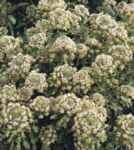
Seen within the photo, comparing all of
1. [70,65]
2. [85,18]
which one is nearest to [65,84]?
[70,65]

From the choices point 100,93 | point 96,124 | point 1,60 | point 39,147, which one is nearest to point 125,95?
point 100,93

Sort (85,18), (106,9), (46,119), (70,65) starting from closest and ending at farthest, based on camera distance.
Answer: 1. (46,119)
2. (70,65)
3. (85,18)
4. (106,9)

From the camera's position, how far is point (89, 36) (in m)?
4.04

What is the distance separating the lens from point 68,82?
3.58m

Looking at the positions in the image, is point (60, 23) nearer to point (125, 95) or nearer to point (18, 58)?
point (18, 58)

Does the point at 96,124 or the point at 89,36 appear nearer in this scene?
the point at 96,124

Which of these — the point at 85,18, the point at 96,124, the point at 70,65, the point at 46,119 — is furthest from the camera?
the point at 85,18

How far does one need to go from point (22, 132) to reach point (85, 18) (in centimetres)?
129

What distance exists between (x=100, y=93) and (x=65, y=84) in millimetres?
288

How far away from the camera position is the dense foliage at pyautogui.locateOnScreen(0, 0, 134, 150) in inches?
134

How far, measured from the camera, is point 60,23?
3.94 m

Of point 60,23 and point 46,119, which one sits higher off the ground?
point 60,23

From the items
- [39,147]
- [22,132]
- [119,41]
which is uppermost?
[119,41]

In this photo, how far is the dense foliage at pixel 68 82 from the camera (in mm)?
3404
